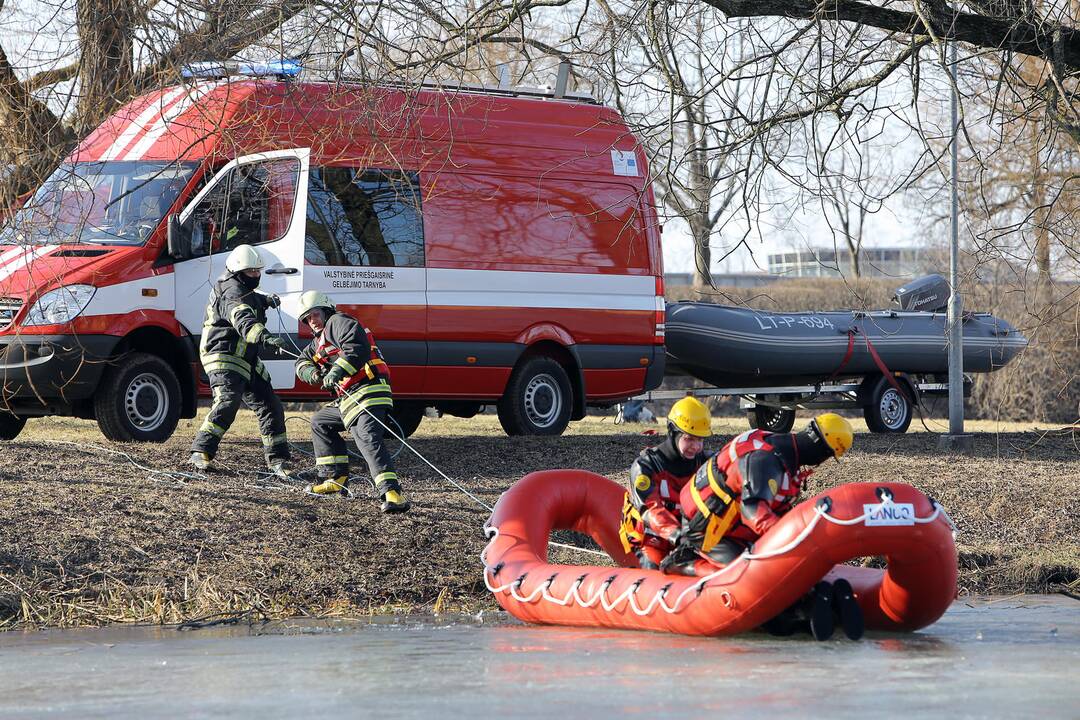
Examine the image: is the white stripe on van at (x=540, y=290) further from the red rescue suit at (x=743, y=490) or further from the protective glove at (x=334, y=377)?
the red rescue suit at (x=743, y=490)

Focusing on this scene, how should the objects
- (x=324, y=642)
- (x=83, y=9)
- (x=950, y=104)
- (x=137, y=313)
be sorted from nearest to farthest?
(x=324, y=642), (x=83, y=9), (x=137, y=313), (x=950, y=104)

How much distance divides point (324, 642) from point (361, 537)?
8.05 ft

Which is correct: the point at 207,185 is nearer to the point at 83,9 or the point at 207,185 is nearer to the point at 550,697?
the point at 83,9

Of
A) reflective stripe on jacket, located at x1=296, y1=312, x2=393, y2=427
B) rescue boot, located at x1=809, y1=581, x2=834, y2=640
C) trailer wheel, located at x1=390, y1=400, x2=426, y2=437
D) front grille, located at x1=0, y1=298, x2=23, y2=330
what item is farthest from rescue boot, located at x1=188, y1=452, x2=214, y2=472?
rescue boot, located at x1=809, y1=581, x2=834, y2=640

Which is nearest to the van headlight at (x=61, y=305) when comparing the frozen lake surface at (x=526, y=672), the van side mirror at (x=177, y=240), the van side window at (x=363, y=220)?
the van side mirror at (x=177, y=240)

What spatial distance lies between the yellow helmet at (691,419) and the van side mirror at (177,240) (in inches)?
213

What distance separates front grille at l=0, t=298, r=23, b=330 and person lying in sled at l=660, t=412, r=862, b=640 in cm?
608

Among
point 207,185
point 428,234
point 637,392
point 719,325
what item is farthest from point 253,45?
point 719,325

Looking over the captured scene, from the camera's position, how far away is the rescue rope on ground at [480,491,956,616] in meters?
7.18

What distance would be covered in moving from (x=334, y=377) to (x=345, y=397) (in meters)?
0.18

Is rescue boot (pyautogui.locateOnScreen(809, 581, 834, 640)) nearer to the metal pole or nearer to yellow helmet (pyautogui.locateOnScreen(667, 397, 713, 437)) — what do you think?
yellow helmet (pyautogui.locateOnScreen(667, 397, 713, 437))

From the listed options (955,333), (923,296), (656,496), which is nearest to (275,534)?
(656,496)

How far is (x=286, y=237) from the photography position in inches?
512

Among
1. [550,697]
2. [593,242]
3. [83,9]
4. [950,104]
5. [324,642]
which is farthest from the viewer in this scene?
[593,242]
